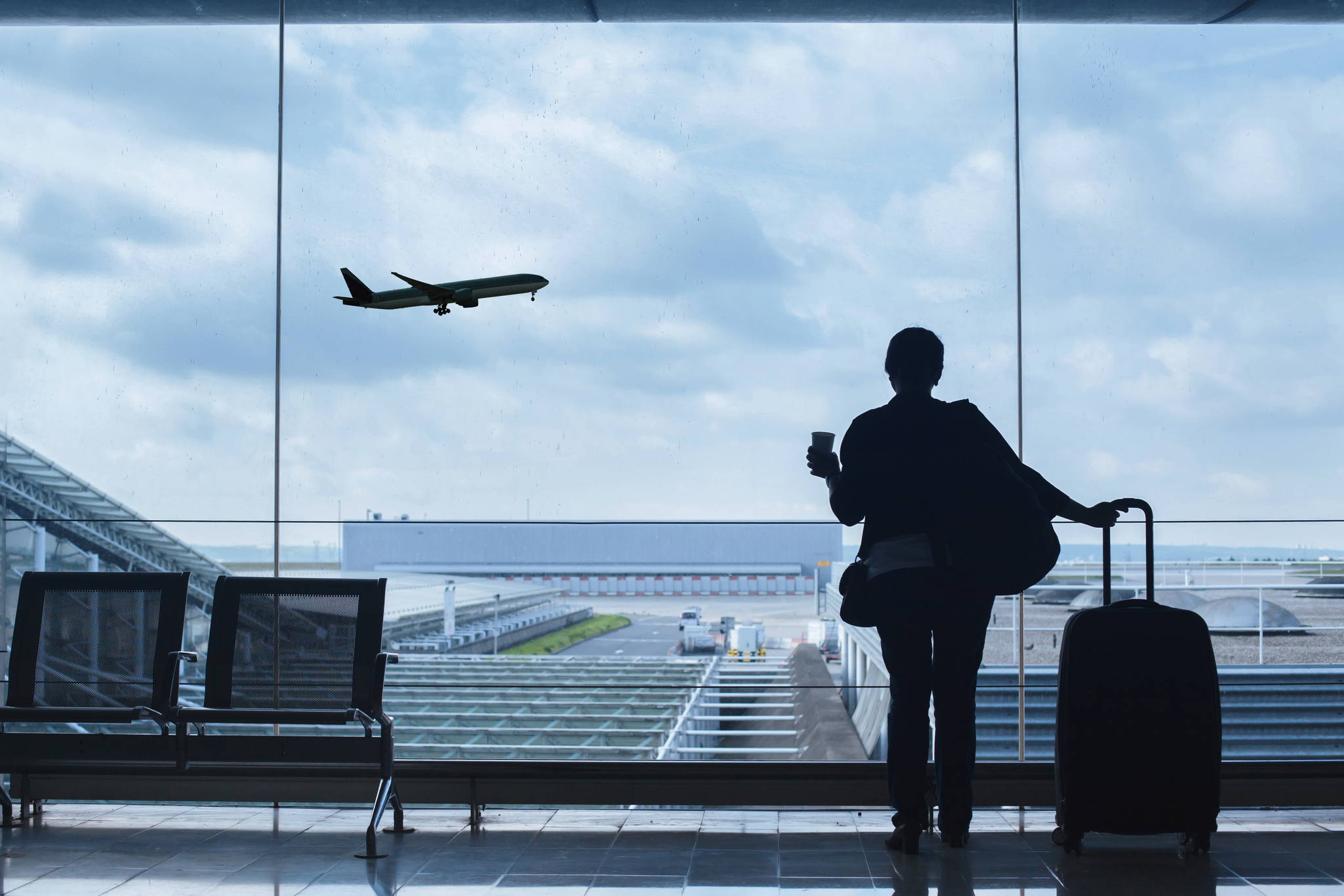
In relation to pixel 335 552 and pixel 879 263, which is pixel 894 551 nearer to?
pixel 335 552

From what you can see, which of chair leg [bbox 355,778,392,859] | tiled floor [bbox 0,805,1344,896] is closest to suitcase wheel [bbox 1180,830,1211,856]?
tiled floor [bbox 0,805,1344,896]

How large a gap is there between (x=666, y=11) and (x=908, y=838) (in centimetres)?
288

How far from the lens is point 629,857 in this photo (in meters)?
2.08

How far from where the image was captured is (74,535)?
361 centimetres

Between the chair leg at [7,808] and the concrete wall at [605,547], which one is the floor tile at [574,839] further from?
the chair leg at [7,808]

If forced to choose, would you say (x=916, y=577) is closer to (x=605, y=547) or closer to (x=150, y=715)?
(x=605, y=547)

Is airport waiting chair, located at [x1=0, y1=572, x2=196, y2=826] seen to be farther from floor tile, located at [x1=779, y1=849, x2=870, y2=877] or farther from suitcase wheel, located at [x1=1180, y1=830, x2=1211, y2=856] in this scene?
suitcase wheel, located at [x1=1180, y1=830, x2=1211, y2=856]

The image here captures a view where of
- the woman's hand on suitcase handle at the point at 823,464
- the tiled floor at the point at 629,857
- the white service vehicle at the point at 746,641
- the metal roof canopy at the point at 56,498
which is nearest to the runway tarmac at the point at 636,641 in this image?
the white service vehicle at the point at 746,641

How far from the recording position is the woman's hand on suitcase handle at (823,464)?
1979 mm

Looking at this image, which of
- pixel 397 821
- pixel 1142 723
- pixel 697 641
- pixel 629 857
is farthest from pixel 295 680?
pixel 1142 723

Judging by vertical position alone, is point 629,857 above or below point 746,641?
below

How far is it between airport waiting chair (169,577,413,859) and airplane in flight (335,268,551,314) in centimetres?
117

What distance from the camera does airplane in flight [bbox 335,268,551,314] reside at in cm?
308

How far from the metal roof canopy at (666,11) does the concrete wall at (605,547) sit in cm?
194
